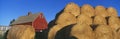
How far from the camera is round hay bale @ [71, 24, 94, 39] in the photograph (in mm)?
14432

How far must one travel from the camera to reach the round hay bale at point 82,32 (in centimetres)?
1443

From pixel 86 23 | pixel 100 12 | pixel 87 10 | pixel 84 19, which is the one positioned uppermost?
pixel 87 10

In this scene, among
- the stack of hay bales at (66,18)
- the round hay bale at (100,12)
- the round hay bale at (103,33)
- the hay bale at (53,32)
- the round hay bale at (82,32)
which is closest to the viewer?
the round hay bale at (82,32)

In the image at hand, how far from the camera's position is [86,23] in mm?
17828

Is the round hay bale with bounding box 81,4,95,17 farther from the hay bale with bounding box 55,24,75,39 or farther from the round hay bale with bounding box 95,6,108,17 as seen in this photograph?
the hay bale with bounding box 55,24,75,39

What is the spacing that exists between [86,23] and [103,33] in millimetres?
2617

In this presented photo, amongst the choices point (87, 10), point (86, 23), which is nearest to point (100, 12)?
point (87, 10)

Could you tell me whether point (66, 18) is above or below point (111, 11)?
below

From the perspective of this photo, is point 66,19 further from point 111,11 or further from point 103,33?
point 111,11

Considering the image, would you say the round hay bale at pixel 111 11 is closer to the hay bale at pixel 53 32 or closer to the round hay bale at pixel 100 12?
the round hay bale at pixel 100 12

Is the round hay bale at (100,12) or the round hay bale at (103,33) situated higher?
the round hay bale at (100,12)

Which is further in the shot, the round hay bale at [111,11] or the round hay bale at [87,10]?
the round hay bale at [111,11]

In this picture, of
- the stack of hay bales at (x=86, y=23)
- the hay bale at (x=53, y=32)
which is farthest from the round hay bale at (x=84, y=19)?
the hay bale at (x=53, y=32)

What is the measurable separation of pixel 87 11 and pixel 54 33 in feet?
12.2
